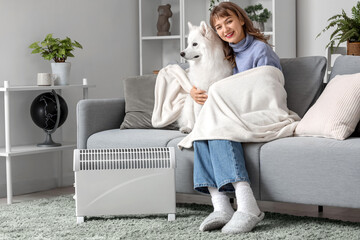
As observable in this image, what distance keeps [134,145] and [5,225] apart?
0.73 m

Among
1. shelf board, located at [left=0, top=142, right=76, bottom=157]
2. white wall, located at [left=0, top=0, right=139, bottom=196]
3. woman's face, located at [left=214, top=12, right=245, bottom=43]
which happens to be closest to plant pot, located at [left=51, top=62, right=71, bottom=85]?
white wall, located at [left=0, top=0, right=139, bottom=196]

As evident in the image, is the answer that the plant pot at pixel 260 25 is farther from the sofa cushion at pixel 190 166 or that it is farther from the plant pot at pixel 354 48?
the sofa cushion at pixel 190 166

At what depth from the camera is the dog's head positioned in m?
3.16

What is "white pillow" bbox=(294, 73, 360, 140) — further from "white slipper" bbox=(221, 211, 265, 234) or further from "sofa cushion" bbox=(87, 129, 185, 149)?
"sofa cushion" bbox=(87, 129, 185, 149)

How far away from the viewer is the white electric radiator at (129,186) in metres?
2.87

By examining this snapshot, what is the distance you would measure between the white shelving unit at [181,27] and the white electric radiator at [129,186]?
1828 mm

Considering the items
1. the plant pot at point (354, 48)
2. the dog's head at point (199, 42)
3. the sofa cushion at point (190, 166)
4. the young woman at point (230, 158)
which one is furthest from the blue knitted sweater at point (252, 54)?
the plant pot at point (354, 48)

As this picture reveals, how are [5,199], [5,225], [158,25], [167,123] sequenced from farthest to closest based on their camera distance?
[158,25], [5,199], [167,123], [5,225]

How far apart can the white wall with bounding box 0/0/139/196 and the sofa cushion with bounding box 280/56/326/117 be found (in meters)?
1.76

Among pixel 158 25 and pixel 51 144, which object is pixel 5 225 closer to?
pixel 51 144

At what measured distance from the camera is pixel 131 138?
320 cm

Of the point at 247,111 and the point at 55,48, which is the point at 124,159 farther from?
the point at 55,48

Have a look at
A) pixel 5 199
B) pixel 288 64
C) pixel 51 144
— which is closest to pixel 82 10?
pixel 51 144

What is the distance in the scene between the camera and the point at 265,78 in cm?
291
